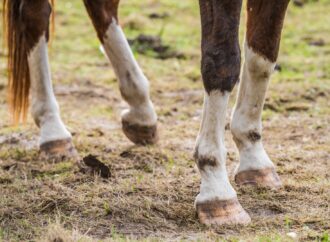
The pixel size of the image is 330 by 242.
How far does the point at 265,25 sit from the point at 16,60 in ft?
6.80

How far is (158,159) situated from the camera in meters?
4.59

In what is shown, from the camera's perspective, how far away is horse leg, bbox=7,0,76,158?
4.79 m

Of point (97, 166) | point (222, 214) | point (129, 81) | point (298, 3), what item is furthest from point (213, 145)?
point (298, 3)

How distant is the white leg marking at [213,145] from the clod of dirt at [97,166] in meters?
0.89

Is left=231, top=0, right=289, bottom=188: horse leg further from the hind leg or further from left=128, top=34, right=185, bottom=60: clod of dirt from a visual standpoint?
left=128, top=34, right=185, bottom=60: clod of dirt

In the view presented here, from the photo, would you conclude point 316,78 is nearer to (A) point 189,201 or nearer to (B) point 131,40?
(B) point 131,40

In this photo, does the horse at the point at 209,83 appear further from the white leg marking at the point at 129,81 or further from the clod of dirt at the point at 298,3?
the clod of dirt at the point at 298,3

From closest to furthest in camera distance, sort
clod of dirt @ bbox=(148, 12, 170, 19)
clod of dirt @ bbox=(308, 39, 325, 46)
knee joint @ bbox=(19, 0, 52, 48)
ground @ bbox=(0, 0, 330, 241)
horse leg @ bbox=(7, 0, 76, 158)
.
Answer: ground @ bbox=(0, 0, 330, 241) → horse leg @ bbox=(7, 0, 76, 158) → knee joint @ bbox=(19, 0, 52, 48) → clod of dirt @ bbox=(308, 39, 325, 46) → clod of dirt @ bbox=(148, 12, 170, 19)

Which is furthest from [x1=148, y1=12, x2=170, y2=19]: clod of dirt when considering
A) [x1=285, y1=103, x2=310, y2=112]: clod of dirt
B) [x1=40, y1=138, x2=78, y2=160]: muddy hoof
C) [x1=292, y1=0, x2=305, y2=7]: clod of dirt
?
[x1=40, y1=138, x2=78, y2=160]: muddy hoof

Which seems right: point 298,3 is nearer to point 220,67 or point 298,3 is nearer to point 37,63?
point 37,63

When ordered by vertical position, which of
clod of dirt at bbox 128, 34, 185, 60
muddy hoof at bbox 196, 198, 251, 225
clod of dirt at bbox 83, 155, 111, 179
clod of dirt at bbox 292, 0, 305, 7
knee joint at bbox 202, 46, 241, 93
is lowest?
clod of dirt at bbox 128, 34, 185, 60

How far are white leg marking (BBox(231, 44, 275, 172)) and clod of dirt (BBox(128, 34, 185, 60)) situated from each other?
4553mm

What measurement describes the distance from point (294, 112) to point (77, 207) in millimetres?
3019

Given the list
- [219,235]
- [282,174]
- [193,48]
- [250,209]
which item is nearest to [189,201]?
[250,209]
